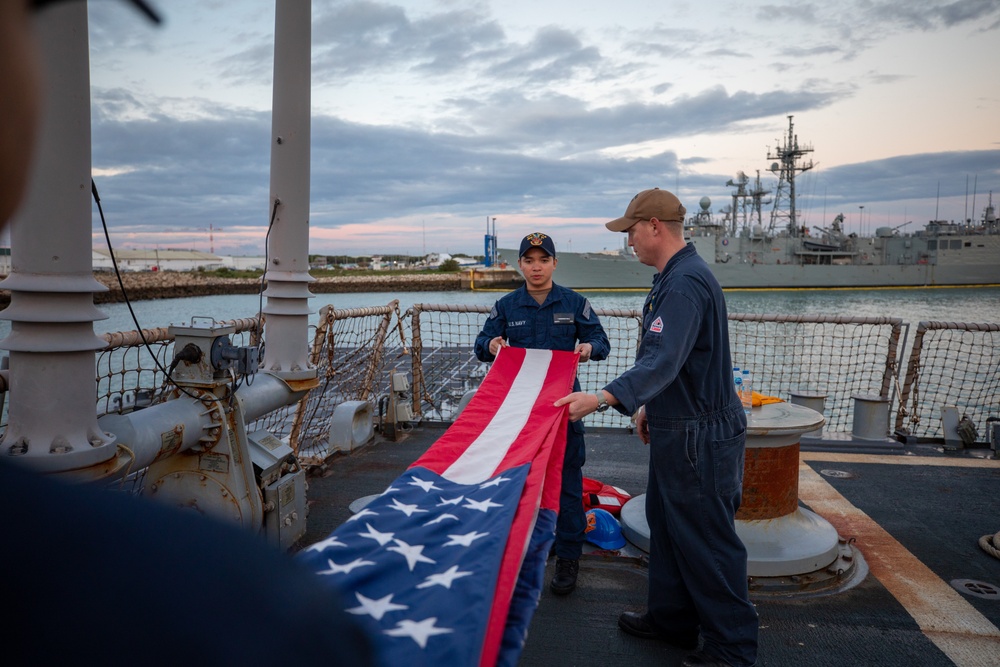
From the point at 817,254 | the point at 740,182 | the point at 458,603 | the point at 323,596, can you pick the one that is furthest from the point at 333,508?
the point at 740,182

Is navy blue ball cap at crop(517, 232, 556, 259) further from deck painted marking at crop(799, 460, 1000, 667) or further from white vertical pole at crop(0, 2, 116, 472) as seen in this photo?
deck painted marking at crop(799, 460, 1000, 667)

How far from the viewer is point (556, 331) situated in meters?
3.96

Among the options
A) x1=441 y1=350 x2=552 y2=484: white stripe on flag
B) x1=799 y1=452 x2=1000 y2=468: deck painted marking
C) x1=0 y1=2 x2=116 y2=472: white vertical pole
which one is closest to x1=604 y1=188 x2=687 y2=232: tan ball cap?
x1=441 y1=350 x2=552 y2=484: white stripe on flag

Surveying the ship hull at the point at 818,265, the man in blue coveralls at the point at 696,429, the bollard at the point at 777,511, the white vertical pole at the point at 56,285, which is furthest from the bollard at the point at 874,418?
the ship hull at the point at 818,265

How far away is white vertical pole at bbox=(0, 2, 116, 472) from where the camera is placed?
8.16 ft

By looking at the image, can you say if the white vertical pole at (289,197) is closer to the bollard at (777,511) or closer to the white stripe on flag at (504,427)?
the white stripe on flag at (504,427)

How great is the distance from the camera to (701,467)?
8.95 feet

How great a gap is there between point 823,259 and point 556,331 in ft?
188

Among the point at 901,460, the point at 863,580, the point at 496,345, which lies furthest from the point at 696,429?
the point at 901,460

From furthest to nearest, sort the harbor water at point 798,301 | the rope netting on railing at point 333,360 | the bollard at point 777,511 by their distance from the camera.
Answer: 1. the harbor water at point 798,301
2. the rope netting on railing at point 333,360
3. the bollard at point 777,511

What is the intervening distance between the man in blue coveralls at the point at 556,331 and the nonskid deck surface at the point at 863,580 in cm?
37

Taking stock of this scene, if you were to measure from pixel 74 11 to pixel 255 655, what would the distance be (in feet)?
9.63

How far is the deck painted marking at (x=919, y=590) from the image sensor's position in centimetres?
307

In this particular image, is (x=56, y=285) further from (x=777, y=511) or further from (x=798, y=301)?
(x=798, y=301)
